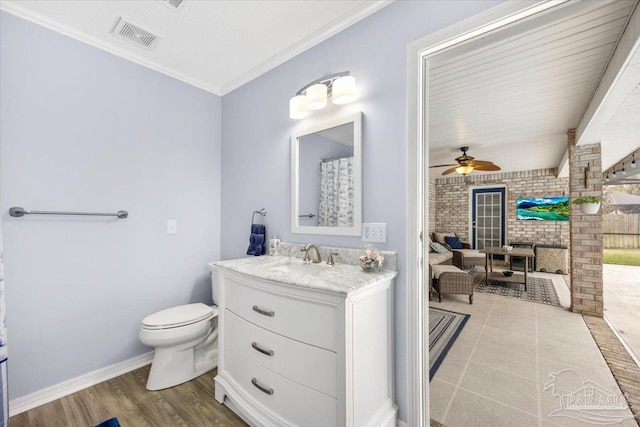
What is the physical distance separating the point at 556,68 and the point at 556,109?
3.35 feet

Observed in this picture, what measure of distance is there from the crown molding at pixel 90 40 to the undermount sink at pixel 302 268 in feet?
6.40

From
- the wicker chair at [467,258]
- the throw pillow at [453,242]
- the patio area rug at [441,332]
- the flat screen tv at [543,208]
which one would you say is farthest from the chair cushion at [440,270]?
the flat screen tv at [543,208]

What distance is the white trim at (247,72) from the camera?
1648 millimetres

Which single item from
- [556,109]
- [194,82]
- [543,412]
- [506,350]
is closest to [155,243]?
[194,82]

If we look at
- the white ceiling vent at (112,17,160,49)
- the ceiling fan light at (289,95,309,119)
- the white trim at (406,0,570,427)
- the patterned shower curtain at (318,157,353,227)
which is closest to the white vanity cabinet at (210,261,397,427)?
the white trim at (406,0,570,427)

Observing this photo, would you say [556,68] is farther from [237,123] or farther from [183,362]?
[183,362]

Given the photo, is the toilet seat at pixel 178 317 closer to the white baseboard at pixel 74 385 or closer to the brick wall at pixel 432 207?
the white baseboard at pixel 74 385

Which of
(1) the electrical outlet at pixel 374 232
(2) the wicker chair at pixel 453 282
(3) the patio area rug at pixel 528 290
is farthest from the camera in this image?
(3) the patio area rug at pixel 528 290

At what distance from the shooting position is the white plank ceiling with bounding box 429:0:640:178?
63.0 inches

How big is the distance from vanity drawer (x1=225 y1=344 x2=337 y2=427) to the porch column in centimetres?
372

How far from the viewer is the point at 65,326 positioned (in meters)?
1.86

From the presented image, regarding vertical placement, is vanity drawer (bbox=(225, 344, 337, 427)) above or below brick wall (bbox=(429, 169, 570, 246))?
below

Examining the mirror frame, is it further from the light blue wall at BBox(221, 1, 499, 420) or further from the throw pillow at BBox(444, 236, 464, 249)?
the throw pillow at BBox(444, 236, 464, 249)

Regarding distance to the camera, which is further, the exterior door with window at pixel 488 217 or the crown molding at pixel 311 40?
the exterior door with window at pixel 488 217
